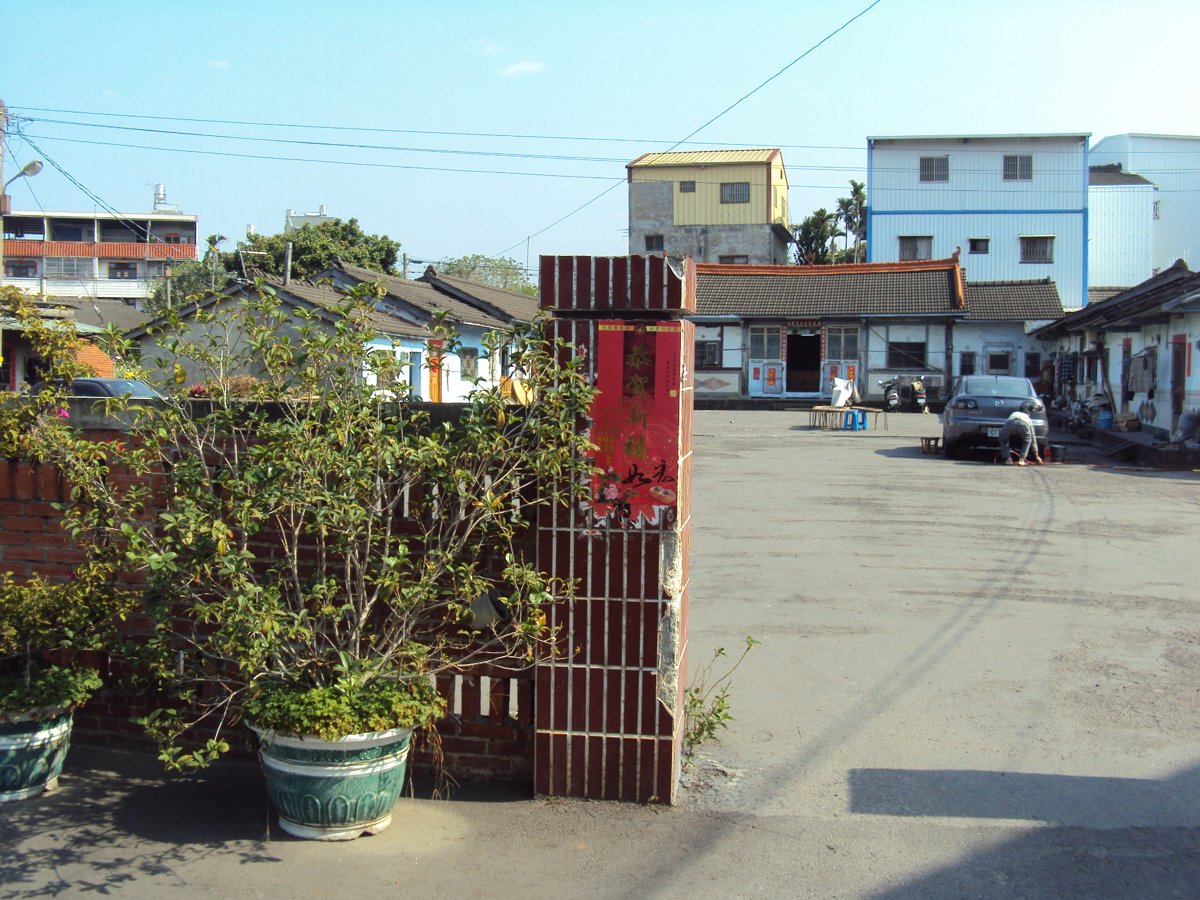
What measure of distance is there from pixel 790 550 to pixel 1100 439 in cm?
1828

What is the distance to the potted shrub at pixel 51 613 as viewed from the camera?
4.79m

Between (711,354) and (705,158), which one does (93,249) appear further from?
(711,354)

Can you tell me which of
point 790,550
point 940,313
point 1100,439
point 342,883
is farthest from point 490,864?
point 940,313

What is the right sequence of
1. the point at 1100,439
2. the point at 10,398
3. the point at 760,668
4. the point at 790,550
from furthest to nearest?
the point at 1100,439
the point at 790,550
the point at 760,668
the point at 10,398

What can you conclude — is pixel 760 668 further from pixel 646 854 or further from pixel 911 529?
pixel 911 529

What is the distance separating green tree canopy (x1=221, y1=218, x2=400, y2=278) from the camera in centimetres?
4494

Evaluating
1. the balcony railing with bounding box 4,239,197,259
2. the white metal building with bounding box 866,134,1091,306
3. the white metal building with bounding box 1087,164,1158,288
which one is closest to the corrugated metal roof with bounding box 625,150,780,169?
the white metal building with bounding box 866,134,1091,306

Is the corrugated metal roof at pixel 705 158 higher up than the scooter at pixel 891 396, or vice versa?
the corrugated metal roof at pixel 705 158

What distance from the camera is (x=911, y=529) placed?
41.4 feet

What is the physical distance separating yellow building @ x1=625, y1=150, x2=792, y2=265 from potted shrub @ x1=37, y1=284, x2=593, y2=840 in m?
54.5

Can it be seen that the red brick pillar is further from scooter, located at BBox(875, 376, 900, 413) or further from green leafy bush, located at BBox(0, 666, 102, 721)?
scooter, located at BBox(875, 376, 900, 413)

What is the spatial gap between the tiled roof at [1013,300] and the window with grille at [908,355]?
2043 millimetres

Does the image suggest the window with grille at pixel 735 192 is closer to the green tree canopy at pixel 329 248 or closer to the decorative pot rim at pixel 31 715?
the green tree canopy at pixel 329 248

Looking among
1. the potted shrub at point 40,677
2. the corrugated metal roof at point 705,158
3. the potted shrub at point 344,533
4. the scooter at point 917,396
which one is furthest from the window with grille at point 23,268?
the potted shrub at point 344,533
